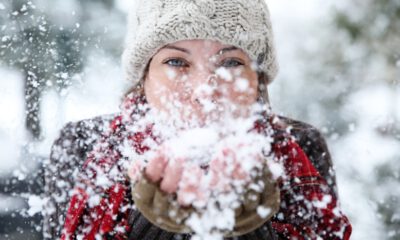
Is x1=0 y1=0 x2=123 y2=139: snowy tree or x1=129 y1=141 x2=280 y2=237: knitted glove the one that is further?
x1=0 y1=0 x2=123 y2=139: snowy tree

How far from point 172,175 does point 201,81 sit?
1.41ft

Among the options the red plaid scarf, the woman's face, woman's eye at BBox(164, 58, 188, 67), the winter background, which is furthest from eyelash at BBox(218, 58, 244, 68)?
the winter background

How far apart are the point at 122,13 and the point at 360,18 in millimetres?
2294

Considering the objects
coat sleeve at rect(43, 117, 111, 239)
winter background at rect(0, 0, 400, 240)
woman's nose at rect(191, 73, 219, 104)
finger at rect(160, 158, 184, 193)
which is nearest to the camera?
finger at rect(160, 158, 184, 193)

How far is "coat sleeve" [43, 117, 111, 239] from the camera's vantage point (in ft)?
5.01

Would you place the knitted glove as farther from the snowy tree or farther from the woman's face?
the snowy tree

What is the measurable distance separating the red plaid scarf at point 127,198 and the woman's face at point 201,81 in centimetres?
15

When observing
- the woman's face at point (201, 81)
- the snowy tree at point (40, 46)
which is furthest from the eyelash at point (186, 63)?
the snowy tree at point (40, 46)

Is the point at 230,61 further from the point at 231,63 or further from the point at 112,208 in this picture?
the point at 112,208

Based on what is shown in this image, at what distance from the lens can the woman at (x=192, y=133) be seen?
4.19 ft

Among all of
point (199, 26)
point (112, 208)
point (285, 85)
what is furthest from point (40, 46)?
point (285, 85)

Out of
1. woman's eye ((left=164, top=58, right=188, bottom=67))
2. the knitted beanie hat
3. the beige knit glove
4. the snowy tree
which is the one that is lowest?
the beige knit glove

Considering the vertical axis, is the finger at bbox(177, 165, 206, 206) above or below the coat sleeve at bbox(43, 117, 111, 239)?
below

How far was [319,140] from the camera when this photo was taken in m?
1.69
